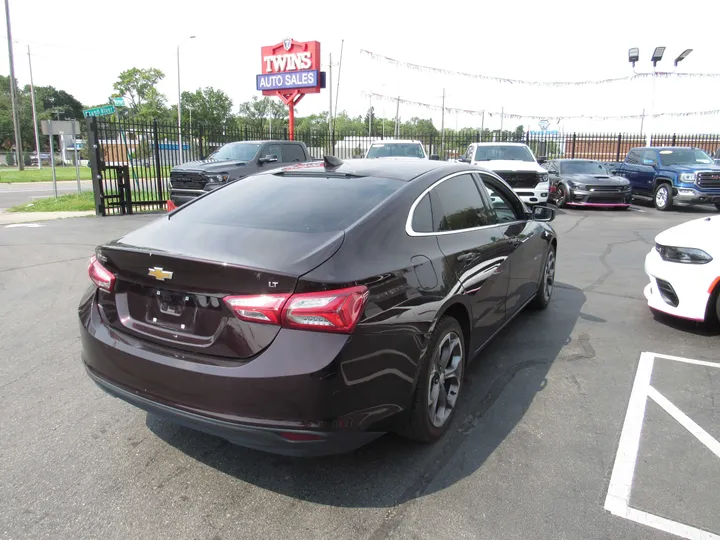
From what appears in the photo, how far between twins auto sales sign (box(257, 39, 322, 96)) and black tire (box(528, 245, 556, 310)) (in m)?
17.4

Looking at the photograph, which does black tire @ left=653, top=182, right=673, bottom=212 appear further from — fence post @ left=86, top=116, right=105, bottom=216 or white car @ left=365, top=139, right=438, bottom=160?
fence post @ left=86, top=116, right=105, bottom=216

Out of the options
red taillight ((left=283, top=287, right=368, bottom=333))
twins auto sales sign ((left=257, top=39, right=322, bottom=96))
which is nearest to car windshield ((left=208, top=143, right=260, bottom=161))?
twins auto sales sign ((left=257, top=39, right=322, bottom=96))

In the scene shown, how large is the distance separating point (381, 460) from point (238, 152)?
12.0 metres

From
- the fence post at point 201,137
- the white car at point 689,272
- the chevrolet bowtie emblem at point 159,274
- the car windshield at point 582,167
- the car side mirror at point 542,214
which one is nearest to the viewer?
the chevrolet bowtie emblem at point 159,274

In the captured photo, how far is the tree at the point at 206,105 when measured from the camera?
250 feet

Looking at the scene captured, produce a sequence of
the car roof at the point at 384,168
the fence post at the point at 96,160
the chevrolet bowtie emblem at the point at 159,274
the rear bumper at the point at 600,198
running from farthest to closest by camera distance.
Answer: the rear bumper at the point at 600,198 < the fence post at the point at 96,160 < the car roof at the point at 384,168 < the chevrolet bowtie emblem at the point at 159,274

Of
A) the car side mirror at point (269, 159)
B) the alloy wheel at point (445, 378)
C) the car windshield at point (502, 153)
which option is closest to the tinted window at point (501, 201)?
the alloy wheel at point (445, 378)

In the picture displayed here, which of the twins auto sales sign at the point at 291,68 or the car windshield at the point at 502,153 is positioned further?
the twins auto sales sign at the point at 291,68

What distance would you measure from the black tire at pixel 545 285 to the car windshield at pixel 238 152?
9.35 m

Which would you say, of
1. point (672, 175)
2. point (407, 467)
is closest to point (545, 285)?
point (407, 467)

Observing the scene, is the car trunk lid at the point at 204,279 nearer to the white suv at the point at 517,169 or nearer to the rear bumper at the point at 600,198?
the white suv at the point at 517,169

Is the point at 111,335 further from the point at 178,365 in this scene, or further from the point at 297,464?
the point at 297,464

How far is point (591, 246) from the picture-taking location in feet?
34.1

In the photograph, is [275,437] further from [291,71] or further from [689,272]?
[291,71]
